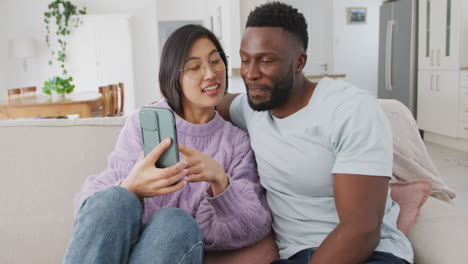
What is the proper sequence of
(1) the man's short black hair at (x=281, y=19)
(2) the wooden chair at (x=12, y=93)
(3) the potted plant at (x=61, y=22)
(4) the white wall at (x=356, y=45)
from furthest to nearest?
(4) the white wall at (x=356, y=45) < (3) the potted plant at (x=61, y=22) < (2) the wooden chair at (x=12, y=93) < (1) the man's short black hair at (x=281, y=19)

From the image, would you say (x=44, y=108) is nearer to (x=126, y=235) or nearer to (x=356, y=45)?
(x=126, y=235)

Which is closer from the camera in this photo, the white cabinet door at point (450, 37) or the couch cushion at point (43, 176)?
the couch cushion at point (43, 176)

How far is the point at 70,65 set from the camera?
848 cm

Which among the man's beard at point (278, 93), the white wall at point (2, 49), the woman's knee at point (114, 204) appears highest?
the white wall at point (2, 49)

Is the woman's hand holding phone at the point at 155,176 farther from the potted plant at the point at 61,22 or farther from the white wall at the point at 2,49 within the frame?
the white wall at the point at 2,49

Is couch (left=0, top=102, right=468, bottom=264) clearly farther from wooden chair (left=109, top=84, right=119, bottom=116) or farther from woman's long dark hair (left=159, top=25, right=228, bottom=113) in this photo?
wooden chair (left=109, top=84, right=119, bottom=116)

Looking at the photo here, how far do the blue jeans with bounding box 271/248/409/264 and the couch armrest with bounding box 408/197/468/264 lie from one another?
0.09m

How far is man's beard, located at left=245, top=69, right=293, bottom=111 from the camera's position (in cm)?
129

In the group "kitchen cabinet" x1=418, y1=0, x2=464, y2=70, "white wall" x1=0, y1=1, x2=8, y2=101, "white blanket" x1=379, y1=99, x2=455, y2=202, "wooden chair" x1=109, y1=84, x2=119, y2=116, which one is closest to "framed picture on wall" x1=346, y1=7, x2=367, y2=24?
"kitchen cabinet" x1=418, y1=0, x2=464, y2=70

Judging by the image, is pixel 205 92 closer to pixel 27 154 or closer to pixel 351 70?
pixel 27 154

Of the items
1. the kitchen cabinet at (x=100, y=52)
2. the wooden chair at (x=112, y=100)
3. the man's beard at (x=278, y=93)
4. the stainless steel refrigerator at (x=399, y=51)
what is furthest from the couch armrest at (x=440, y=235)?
the kitchen cabinet at (x=100, y=52)

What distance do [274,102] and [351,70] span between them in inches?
309

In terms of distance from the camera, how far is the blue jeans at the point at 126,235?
1.03 m

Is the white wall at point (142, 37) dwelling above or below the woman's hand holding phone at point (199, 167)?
above
